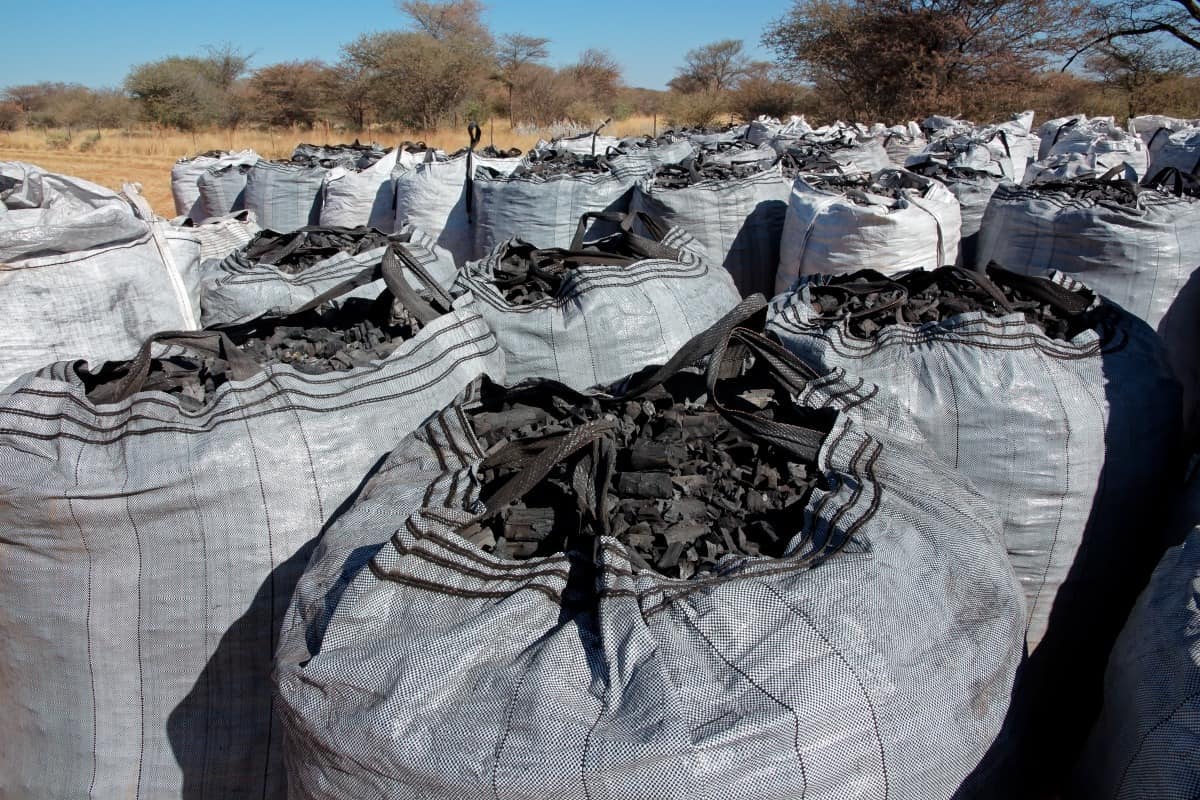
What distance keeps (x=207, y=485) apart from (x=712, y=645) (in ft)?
3.02

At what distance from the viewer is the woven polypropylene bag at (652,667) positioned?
0.83m

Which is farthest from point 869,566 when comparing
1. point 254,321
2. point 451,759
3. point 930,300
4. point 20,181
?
point 20,181

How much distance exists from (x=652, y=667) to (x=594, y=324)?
1.25 m

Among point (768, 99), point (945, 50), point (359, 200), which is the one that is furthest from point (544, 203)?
point (768, 99)

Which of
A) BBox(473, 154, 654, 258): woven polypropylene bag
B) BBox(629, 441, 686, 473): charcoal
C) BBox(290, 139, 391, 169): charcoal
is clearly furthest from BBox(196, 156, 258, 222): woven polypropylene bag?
BBox(629, 441, 686, 473): charcoal

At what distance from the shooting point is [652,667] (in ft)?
2.85

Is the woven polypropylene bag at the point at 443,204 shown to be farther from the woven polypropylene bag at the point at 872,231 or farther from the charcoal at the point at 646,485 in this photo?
the charcoal at the point at 646,485

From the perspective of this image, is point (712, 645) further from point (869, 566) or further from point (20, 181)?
point (20, 181)

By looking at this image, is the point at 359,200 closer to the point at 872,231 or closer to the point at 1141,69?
the point at 872,231

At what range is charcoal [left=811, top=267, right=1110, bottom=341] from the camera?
5.99ft

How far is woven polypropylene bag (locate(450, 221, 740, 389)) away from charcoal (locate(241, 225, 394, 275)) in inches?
25.5

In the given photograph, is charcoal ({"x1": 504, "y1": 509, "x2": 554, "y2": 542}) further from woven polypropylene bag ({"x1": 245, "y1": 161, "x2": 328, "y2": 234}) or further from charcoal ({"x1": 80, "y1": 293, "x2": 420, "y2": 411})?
woven polypropylene bag ({"x1": 245, "y1": 161, "x2": 328, "y2": 234})

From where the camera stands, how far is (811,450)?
1.24 meters

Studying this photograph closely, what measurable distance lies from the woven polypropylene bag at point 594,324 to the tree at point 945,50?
40.9ft
